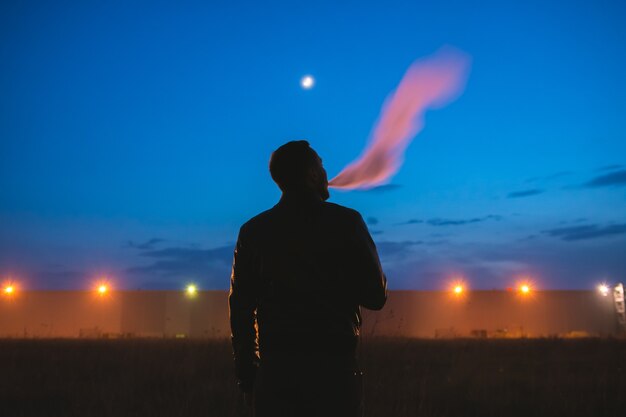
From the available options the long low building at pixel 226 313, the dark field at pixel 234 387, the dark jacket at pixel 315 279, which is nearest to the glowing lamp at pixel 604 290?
the long low building at pixel 226 313

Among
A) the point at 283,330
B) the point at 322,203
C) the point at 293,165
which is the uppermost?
the point at 293,165

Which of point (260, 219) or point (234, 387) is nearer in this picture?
point (260, 219)

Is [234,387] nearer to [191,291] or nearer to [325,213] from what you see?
[325,213]

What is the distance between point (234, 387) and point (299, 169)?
639cm

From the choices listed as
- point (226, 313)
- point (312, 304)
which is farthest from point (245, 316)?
point (226, 313)

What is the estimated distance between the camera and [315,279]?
7.84 ft

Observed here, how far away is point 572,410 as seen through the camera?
23.5 ft

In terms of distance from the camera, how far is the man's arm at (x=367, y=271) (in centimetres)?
238

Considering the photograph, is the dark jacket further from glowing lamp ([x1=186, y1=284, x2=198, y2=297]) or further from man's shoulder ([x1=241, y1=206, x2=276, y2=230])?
glowing lamp ([x1=186, y1=284, x2=198, y2=297])

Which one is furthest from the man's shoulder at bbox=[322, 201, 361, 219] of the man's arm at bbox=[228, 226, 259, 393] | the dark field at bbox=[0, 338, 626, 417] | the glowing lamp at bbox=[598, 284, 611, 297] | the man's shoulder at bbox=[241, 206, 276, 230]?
the glowing lamp at bbox=[598, 284, 611, 297]

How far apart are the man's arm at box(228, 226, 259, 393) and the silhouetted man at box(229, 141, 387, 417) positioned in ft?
0.17

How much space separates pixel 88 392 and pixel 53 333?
2876cm

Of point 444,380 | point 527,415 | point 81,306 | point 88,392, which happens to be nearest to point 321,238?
point 527,415

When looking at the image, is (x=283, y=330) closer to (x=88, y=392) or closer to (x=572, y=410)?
(x=572, y=410)
